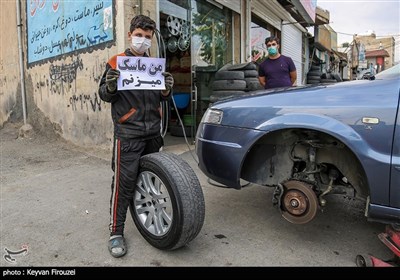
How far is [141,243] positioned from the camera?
9.76ft

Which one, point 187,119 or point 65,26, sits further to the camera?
point 187,119

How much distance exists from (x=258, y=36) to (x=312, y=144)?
9.34 meters

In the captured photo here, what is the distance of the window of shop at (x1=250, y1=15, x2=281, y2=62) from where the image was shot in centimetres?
1094

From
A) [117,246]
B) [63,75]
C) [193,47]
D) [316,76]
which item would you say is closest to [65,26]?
[63,75]

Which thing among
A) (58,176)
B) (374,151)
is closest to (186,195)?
(374,151)

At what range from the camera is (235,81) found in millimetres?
6508

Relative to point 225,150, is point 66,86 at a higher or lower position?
higher

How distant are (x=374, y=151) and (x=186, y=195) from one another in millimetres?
1352

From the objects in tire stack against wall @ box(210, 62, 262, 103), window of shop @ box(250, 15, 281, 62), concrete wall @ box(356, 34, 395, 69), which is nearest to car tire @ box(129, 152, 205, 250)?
tire stack against wall @ box(210, 62, 262, 103)

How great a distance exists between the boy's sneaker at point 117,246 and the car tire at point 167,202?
18 centimetres

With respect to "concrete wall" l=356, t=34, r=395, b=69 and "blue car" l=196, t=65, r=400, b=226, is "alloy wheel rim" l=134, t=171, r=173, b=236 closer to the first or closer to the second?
"blue car" l=196, t=65, r=400, b=226

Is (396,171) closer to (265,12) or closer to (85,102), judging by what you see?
(85,102)

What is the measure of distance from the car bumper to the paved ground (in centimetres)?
56

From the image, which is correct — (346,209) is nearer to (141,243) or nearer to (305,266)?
(305,266)
